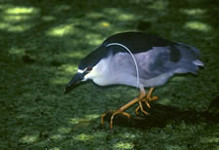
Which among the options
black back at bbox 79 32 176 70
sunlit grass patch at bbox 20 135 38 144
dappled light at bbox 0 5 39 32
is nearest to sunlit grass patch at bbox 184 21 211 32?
black back at bbox 79 32 176 70

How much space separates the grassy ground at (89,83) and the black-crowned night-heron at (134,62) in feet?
0.78

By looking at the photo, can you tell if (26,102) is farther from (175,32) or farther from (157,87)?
(175,32)

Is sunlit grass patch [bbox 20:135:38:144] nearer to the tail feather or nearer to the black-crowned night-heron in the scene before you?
the black-crowned night-heron

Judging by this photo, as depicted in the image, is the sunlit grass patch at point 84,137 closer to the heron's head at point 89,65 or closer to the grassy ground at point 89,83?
the grassy ground at point 89,83

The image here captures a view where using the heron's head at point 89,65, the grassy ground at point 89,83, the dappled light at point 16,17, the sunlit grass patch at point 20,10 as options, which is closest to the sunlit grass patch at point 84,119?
the grassy ground at point 89,83

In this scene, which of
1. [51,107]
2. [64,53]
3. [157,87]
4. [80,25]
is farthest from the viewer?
[80,25]

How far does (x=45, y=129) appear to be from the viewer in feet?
10.5

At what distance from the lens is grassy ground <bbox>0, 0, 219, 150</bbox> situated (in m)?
3.09

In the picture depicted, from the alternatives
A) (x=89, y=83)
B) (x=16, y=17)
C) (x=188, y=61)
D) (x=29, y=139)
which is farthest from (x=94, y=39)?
(x=29, y=139)

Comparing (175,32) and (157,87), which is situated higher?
(175,32)

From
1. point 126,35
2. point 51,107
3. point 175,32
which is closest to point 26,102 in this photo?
point 51,107

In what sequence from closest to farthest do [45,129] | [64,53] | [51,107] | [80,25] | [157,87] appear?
1. [45,129]
2. [51,107]
3. [157,87]
4. [64,53]
5. [80,25]

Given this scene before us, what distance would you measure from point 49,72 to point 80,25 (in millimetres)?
966

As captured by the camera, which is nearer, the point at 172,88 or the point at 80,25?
the point at 172,88
